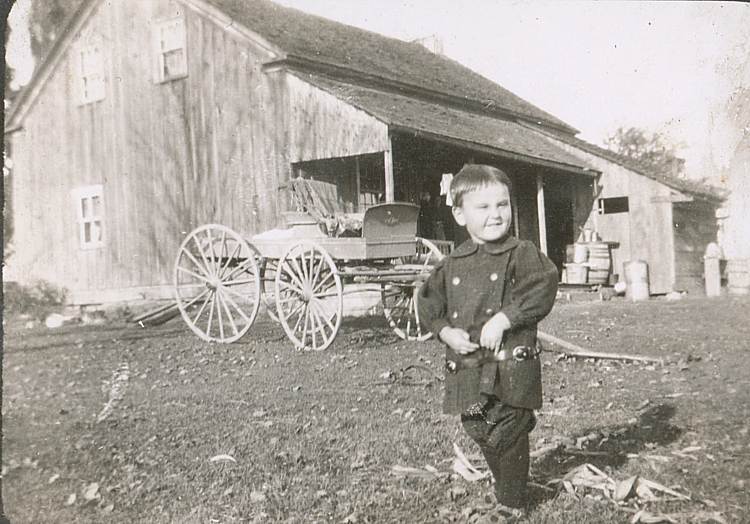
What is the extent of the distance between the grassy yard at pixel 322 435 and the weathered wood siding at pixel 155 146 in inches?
219

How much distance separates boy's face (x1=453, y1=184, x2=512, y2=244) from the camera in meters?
2.69

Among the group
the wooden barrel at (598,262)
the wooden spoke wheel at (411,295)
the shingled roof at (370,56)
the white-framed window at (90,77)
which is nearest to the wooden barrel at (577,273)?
the wooden barrel at (598,262)

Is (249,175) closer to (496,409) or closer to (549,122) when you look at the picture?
(496,409)

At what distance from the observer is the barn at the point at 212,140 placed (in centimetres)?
1173

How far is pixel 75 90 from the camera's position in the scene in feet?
45.0

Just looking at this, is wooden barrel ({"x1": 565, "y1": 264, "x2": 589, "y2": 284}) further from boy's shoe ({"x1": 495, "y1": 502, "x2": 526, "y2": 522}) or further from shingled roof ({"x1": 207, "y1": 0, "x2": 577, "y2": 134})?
boy's shoe ({"x1": 495, "y1": 502, "x2": 526, "y2": 522})

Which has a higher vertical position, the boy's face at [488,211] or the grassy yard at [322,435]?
the boy's face at [488,211]

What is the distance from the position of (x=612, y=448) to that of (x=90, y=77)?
1242cm

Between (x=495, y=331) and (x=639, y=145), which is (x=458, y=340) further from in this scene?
(x=639, y=145)

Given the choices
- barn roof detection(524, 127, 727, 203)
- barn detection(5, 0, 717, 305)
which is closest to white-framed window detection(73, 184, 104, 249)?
barn detection(5, 0, 717, 305)

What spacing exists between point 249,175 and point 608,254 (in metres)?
9.13

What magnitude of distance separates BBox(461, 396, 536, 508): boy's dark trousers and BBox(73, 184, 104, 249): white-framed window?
1306cm

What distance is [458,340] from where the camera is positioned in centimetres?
267

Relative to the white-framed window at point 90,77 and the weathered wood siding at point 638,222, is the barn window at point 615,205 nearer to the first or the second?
the weathered wood siding at point 638,222
